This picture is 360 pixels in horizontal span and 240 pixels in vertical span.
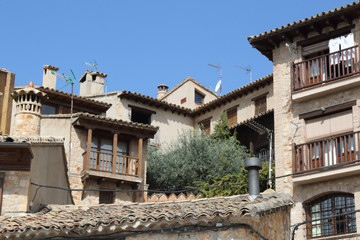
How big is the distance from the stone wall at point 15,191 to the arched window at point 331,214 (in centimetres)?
1105

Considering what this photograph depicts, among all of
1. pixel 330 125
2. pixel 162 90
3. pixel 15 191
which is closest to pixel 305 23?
pixel 330 125

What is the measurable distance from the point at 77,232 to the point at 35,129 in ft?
21.7

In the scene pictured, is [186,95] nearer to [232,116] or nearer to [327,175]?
[232,116]

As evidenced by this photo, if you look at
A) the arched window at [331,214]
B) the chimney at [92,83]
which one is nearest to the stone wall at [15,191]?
the arched window at [331,214]

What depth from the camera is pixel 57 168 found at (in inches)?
803

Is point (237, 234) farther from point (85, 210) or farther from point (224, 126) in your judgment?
point (224, 126)

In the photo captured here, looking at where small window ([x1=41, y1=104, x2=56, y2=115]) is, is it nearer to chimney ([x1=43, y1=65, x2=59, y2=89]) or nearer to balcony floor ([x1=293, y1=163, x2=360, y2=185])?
chimney ([x1=43, y1=65, x2=59, y2=89])

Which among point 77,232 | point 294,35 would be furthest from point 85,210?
point 294,35

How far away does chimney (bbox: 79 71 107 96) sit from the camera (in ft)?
136

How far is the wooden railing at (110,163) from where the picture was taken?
103 feet

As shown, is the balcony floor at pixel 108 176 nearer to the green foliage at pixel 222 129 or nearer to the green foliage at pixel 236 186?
the green foliage at pixel 236 186

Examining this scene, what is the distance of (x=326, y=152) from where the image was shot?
24.6 m

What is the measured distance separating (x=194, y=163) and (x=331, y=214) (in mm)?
12157

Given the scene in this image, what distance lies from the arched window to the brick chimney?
399 inches
